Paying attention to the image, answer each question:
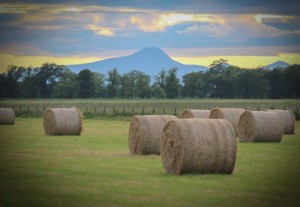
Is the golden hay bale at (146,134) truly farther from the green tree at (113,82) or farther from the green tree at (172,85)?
the green tree at (113,82)

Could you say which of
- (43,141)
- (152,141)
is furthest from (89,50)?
(152,141)

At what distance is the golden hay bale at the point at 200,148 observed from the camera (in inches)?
600

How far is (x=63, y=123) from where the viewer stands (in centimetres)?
3014

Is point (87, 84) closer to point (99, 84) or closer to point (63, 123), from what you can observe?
point (99, 84)

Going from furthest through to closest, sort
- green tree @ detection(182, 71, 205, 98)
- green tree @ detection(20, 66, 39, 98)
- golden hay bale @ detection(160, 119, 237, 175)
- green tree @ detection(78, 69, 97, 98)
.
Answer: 1. green tree @ detection(182, 71, 205, 98)
2. green tree @ detection(78, 69, 97, 98)
3. green tree @ detection(20, 66, 39, 98)
4. golden hay bale @ detection(160, 119, 237, 175)

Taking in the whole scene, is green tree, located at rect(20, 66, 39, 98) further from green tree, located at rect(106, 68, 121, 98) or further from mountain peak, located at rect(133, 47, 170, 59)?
green tree, located at rect(106, 68, 121, 98)

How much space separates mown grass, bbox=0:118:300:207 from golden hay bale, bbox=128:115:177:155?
42 centimetres

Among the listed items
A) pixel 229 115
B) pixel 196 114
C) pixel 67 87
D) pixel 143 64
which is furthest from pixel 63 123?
pixel 143 64

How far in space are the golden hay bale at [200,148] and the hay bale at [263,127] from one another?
10.9 m

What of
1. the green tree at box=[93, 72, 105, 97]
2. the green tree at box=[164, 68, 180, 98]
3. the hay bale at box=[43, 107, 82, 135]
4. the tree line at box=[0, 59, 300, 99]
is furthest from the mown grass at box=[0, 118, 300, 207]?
the green tree at box=[164, 68, 180, 98]

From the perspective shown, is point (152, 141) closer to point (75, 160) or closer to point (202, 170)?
point (75, 160)

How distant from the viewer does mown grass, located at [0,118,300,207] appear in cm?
1207

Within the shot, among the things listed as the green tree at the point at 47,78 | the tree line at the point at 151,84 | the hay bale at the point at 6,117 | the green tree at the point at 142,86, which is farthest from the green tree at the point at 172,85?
the hay bale at the point at 6,117

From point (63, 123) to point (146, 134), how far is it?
1015 centimetres
